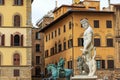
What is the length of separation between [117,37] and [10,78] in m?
18.3

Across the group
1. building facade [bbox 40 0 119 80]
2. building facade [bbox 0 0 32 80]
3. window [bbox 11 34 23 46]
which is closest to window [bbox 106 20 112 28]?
building facade [bbox 40 0 119 80]

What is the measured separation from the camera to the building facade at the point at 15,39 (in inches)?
2409

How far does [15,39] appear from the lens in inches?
2466

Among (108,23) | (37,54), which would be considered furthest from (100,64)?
(37,54)

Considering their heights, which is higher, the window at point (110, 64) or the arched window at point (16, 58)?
the arched window at point (16, 58)

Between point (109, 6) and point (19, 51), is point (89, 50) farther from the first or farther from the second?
point (109, 6)

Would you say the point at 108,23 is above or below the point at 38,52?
above

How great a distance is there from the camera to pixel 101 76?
63969mm

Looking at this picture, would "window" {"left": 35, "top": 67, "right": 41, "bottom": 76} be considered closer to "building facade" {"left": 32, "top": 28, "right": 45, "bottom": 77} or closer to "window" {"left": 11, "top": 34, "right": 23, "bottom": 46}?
"building facade" {"left": 32, "top": 28, "right": 45, "bottom": 77}

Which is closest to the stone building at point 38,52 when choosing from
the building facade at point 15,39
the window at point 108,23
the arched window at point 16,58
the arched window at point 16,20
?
the window at point 108,23

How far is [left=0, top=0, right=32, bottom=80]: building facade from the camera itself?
6119cm

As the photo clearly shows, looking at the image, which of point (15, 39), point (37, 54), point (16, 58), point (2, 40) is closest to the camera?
point (16, 58)

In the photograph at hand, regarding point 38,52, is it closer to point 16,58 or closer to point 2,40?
point 2,40

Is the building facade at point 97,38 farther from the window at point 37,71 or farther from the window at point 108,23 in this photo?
the window at point 37,71
